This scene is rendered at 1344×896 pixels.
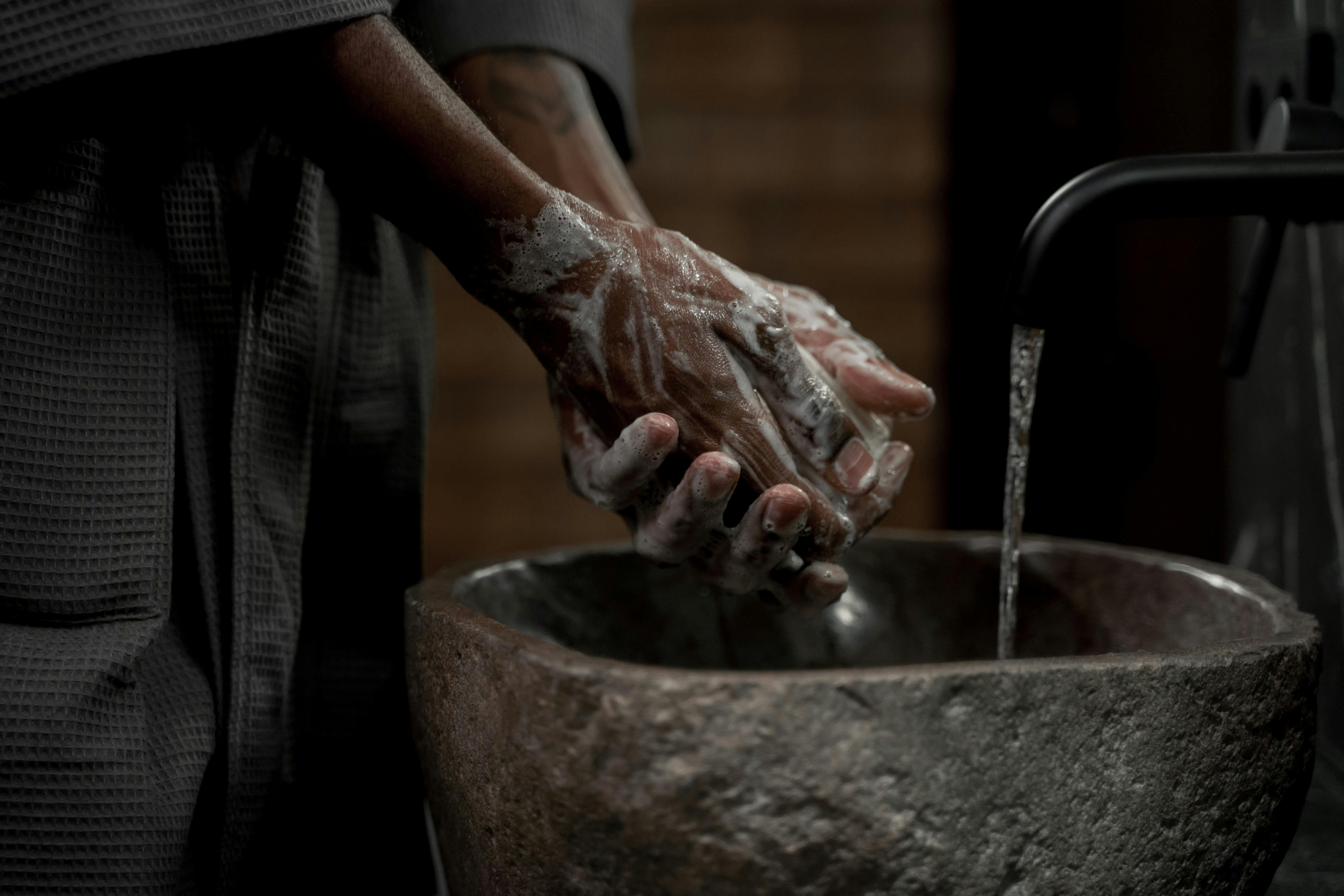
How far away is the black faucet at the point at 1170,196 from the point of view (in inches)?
17.6

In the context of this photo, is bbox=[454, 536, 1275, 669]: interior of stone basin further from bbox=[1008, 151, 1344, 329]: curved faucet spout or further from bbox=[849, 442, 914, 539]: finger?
bbox=[1008, 151, 1344, 329]: curved faucet spout

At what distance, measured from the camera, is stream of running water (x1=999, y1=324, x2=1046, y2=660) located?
1.67 feet

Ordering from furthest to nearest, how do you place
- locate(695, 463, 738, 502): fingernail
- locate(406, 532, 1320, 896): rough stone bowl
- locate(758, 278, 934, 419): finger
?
locate(758, 278, 934, 419): finger → locate(695, 463, 738, 502): fingernail → locate(406, 532, 1320, 896): rough stone bowl

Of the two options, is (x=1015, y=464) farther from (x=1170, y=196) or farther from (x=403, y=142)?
(x=403, y=142)

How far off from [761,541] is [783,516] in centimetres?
2

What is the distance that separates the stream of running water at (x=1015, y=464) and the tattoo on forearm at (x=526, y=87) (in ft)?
1.09

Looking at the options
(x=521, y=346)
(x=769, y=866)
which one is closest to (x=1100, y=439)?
(x=521, y=346)

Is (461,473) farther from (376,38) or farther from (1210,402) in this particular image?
(376,38)

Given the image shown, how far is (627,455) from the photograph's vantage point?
49 centimetres

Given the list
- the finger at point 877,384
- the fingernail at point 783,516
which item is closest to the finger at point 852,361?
the finger at point 877,384

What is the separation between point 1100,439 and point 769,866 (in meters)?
0.94

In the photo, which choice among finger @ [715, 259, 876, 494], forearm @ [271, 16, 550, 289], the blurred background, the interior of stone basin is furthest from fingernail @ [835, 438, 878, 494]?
the blurred background

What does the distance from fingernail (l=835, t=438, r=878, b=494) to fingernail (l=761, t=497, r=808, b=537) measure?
0.20ft

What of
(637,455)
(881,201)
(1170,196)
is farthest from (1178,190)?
(881,201)
